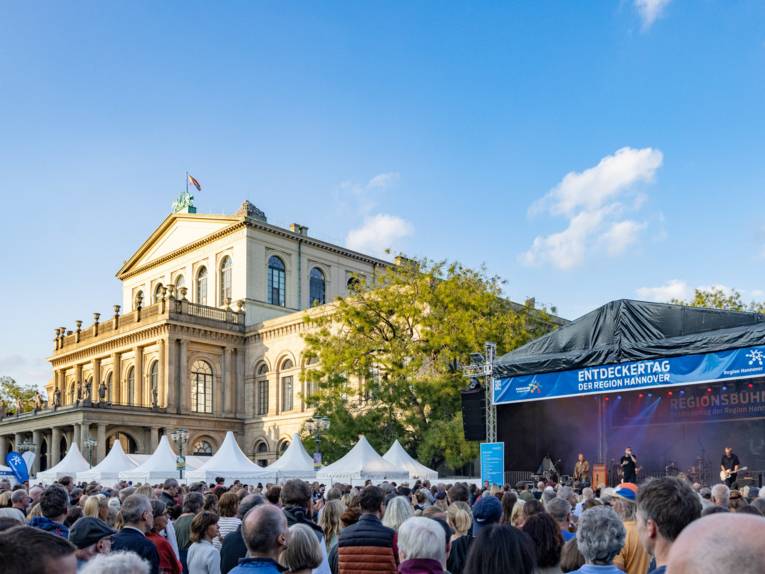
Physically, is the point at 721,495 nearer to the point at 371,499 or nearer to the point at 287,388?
the point at 371,499

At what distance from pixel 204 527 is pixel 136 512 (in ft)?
2.55

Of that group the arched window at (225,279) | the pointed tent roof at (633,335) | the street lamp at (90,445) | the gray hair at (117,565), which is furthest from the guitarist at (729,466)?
the arched window at (225,279)

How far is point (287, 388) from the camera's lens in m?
50.7

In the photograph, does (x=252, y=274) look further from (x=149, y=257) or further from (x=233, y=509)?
(x=233, y=509)

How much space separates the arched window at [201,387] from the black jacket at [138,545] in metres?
46.5

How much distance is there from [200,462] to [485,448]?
58.1 feet

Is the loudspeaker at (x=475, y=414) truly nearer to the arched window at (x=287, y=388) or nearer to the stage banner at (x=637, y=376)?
the stage banner at (x=637, y=376)

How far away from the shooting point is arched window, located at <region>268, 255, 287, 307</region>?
5506 cm

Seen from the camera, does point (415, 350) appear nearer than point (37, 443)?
Yes

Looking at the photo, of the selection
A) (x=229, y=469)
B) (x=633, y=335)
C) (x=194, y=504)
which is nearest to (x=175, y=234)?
(x=229, y=469)

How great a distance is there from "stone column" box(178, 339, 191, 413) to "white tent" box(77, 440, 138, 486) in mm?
17563

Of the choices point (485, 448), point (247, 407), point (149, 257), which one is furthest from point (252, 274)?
point (485, 448)

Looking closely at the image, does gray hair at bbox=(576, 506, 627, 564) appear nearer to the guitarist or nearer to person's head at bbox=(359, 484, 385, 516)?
person's head at bbox=(359, 484, 385, 516)

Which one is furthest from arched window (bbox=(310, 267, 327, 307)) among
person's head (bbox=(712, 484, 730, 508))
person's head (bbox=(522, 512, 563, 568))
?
person's head (bbox=(522, 512, 563, 568))
